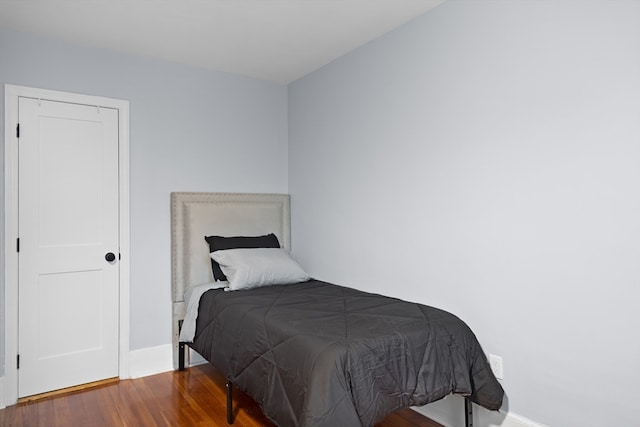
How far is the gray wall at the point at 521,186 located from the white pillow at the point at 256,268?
1.90ft

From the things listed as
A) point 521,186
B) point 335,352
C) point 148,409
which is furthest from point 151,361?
point 521,186

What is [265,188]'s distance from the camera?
407 cm

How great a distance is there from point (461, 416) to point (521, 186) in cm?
139

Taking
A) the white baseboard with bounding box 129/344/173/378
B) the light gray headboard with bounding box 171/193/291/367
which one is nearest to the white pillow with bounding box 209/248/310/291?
the light gray headboard with bounding box 171/193/291/367

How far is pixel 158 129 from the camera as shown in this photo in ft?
11.4

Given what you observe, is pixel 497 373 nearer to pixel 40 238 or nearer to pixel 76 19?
pixel 40 238

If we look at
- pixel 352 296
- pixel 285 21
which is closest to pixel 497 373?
pixel 352 296

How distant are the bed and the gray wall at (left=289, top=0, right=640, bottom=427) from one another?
26 cm

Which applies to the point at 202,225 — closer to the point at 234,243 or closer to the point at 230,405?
the point at 234,243

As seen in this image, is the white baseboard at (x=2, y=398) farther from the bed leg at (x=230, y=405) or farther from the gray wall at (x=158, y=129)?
the bed leg at (x=230, y=405)

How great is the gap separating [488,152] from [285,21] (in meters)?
1.59

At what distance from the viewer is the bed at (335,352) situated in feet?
6.14

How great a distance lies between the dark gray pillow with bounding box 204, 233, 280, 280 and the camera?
138 inches

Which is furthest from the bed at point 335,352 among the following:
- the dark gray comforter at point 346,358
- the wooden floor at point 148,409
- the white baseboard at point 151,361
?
the white baseboard at point 151,361
